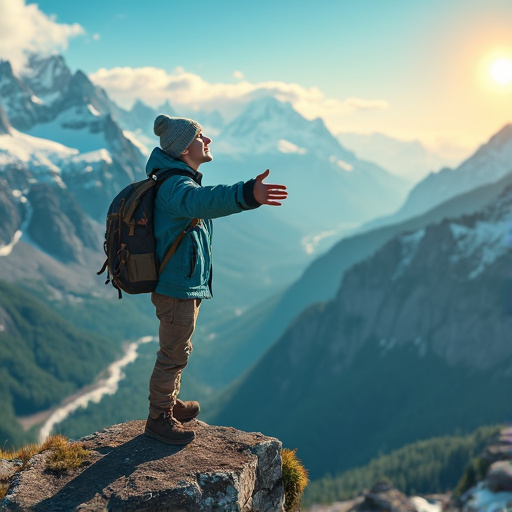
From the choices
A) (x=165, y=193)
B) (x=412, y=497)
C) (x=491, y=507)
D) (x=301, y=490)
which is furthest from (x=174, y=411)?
(x=412, y=497)

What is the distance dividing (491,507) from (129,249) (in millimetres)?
126797

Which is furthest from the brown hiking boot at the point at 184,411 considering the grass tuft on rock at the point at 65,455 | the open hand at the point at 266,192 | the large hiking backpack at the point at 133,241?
the open hand at the point at 266,192

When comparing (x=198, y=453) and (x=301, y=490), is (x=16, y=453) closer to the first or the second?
(x=198, y=453)

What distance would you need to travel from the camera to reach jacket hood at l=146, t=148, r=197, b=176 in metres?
14.2

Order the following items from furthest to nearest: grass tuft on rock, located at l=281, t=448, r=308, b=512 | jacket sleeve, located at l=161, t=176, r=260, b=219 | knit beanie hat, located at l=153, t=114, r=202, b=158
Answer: grass tuft on rock, located at l=281, t=448, r=308, b=512, knit beanie hat, located at l=153, t=114, r=202, b=158, jacket sleeve, located at l=161, t=176, r=260, b=219

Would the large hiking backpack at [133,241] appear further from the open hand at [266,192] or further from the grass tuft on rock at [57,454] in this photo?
the grass tuft on rock at [57,454]

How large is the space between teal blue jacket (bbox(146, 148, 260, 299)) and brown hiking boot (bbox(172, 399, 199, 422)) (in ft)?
12.4

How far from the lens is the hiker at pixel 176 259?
44.2 ft

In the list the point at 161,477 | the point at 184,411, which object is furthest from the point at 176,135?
the point at 161,477

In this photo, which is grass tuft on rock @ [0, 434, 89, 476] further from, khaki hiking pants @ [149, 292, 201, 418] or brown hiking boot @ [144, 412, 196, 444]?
khaki hiking pants @ [149, 292, 201, 418]

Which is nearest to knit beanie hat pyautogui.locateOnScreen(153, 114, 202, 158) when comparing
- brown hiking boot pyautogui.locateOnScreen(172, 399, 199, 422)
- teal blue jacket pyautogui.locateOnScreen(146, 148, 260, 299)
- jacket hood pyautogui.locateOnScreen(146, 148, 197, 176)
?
jacket hood pyautogui.locateOnScreen(146, 148, 197, 176)

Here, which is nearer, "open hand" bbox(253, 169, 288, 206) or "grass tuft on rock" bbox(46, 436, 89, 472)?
"open hand" bbox(253, 169, 288, 206)

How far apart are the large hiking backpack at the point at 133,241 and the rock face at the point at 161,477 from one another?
419 cm

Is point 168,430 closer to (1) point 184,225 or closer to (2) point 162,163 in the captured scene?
(1) point 184,225
